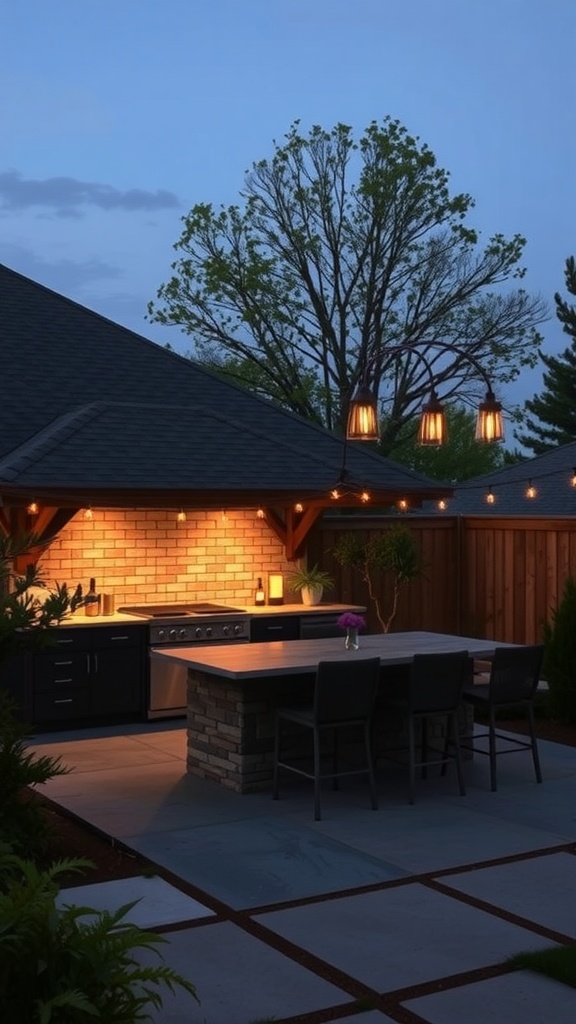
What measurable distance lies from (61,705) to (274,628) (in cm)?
235

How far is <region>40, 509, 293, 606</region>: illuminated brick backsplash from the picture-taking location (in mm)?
11594

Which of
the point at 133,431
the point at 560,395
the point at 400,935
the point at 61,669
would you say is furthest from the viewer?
the point at 560,395

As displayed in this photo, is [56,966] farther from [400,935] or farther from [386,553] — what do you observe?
[386,553]

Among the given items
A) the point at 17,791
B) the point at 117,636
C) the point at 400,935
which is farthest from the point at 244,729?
the point at 400,935

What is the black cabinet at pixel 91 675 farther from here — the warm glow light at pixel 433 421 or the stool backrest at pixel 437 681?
the warm glow light at pixel 433 421

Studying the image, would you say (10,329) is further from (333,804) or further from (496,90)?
(496,90)

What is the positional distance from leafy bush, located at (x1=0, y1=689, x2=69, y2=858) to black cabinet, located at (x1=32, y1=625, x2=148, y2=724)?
3.88 meters

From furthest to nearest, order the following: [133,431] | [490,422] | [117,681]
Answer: [133,431] → [117,681] → [490,422]

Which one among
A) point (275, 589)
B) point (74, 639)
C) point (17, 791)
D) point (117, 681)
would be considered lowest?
point (17, 791)

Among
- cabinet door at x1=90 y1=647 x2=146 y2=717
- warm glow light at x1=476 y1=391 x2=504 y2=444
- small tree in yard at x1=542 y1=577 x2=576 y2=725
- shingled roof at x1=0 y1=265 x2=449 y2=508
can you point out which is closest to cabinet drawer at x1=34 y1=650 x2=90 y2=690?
cabinet door at x1=90 y1=647 x2=146 y2=717

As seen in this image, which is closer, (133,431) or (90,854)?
(90,854)

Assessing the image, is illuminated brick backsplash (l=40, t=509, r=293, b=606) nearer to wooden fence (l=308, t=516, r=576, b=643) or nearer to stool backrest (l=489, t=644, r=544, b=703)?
wooden fence (l=308, t=516, r=576, b=643)

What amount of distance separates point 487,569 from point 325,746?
233 inches

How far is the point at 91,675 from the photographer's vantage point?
10.8 m
